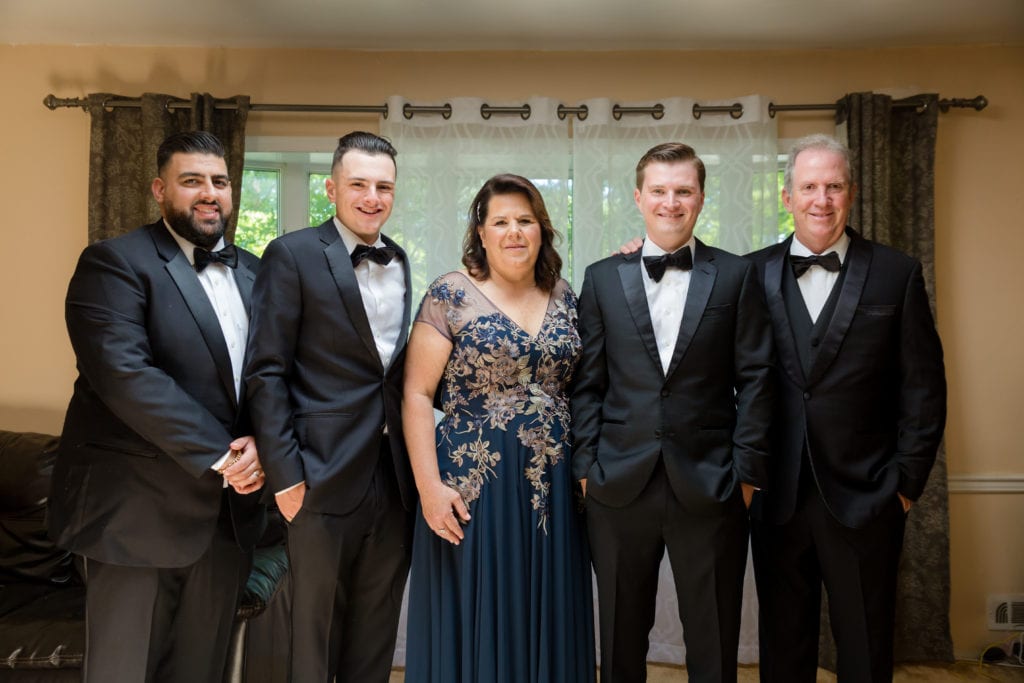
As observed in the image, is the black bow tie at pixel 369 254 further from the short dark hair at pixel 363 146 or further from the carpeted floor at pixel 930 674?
the carpeted floor at pixel 930 674

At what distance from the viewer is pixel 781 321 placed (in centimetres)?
241

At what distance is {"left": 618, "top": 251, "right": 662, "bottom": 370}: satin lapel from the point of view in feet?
7.58

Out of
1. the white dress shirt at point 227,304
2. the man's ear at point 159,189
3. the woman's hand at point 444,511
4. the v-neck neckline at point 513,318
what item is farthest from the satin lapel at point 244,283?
the woman's hand at point 444,511

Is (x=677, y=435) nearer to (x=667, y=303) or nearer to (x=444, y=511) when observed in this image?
(x=667, y=303)

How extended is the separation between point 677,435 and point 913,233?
6.79ft

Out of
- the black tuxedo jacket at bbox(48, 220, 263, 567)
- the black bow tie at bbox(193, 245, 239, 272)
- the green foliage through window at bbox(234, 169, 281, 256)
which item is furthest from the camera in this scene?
the green foliage through window at bbox(234, 169, 281, 256)

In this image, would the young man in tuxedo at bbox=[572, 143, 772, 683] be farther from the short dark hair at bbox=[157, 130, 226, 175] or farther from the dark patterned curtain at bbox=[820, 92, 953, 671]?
the dark patterned curtain at bbox=[820, 92, 953, 671]

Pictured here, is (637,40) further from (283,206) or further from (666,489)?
(666,489)

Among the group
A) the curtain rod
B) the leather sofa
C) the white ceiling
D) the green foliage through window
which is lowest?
the leather sofa

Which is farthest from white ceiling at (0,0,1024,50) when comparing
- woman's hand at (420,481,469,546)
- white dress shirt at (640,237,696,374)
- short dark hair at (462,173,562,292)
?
woman's hand at (420,481,469,546)

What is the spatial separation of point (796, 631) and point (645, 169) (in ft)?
4.77

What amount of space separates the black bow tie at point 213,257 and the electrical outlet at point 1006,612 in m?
3.56

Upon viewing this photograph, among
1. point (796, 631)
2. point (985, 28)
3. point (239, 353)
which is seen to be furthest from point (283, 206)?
point (985, 28)

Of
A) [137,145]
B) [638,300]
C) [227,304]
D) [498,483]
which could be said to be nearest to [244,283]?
[227,304]
